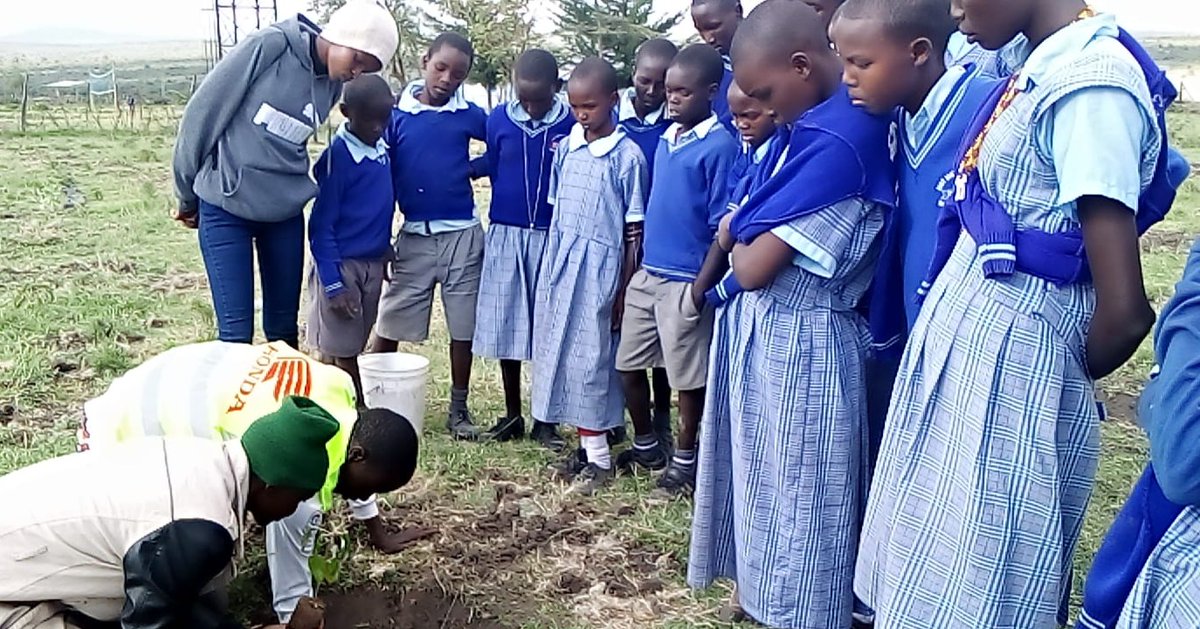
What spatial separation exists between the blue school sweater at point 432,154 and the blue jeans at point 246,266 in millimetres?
456

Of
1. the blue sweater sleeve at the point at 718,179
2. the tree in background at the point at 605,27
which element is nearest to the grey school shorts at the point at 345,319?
the blue sweater sleeve at the point at 718,179

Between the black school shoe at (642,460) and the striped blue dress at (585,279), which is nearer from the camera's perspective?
the striped blue dress at (585,279)

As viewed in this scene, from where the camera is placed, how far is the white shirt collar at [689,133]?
3.36 meters

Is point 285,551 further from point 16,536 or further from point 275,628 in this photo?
point 16,536

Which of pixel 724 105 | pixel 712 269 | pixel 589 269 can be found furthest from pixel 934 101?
pixel 589 269

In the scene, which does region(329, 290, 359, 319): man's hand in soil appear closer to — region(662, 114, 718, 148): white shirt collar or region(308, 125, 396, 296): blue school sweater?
region(308, 125, 396, 296): blue school sweater

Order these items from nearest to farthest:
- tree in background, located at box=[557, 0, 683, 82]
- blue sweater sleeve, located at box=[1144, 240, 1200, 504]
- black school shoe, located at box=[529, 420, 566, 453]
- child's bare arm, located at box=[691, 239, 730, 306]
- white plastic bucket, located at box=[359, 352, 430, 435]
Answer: blue sweater sleeve, located at box=[1144, 240, 1200, 504] < child's bare arm, located at box=[691, 239, 730, 306] < white plastic bucket, located at box=[359, 352, 430, 435] < black school shoe, located at box=[529, 420, 566, 453] < tree in background, located at box=[557, 0, 683, 82]

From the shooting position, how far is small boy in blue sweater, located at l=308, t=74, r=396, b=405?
3871 mm

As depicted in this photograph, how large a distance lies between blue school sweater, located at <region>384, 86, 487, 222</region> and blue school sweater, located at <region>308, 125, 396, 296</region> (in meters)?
0.10

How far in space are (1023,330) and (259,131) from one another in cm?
255

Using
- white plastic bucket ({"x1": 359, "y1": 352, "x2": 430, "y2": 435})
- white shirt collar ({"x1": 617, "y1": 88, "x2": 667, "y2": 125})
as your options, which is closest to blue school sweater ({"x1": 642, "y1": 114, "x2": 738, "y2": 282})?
white shirt collar ({"x1": 617, "y1": 88, "x2": 667, "y2": 125})

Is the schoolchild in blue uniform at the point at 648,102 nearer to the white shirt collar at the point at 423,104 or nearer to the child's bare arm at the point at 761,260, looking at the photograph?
the white shirt collar at the point at 423,104

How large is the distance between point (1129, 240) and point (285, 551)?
6.53 feet

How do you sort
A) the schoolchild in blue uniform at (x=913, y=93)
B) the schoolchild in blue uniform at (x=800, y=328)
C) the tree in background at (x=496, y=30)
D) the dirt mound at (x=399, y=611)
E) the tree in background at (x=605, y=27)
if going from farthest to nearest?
1. the tree in background at (x=605, y=27)
2. the tree in background at (x=496, y=30)
3. the dirt mound at (x=399, y=611)
4. the schoolchild in blue uniform at (x=800, y=328)
5. the schoolchild in blue uniform at (x=913, y=93)
